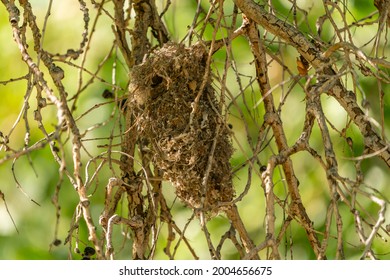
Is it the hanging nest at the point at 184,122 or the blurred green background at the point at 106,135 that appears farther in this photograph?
the blurred green background at the point at 106,135

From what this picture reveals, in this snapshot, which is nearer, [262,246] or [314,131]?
[262,246]

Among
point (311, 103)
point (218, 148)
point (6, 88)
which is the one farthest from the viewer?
point (6, 88)

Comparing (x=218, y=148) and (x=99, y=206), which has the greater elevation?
(x=99, y=206)

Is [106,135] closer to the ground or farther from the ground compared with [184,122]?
farther from the ground

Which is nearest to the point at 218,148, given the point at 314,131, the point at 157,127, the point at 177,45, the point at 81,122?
the point at 157,127

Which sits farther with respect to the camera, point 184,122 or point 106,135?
point 106,135

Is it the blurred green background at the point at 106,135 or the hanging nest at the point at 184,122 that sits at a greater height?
the blurred green background at the point at 106,135

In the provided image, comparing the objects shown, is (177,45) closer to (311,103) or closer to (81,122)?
(311,103)

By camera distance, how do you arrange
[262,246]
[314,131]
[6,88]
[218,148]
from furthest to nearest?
[6,88] → [314,131] → [218,148] → [262,246]

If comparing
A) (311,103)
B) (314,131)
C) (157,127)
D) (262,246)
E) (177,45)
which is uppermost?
(314,131)
